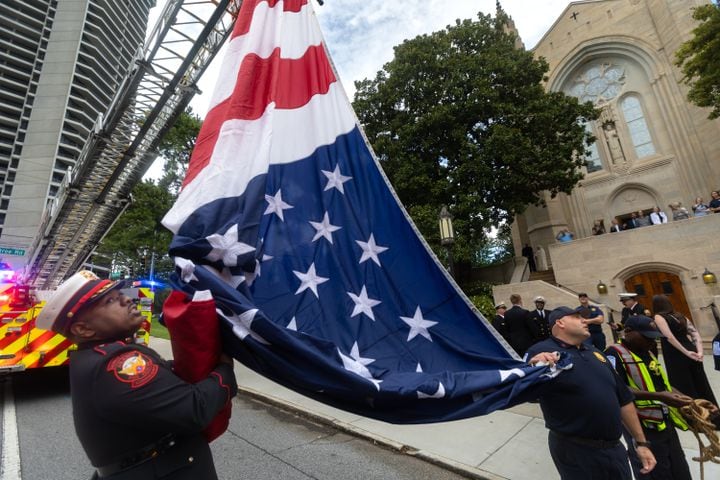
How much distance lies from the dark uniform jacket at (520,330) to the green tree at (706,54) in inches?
516

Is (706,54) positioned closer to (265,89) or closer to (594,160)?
(594,160)

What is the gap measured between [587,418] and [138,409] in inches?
110

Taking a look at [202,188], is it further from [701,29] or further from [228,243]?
[701,29]

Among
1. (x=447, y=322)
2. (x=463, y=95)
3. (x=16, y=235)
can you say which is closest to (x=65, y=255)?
(x=447, y=322)

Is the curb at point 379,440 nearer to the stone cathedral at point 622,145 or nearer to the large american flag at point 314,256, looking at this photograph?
the large american flag at point 314,256

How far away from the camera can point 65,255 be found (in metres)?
12.0

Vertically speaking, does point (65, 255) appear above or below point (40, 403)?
above

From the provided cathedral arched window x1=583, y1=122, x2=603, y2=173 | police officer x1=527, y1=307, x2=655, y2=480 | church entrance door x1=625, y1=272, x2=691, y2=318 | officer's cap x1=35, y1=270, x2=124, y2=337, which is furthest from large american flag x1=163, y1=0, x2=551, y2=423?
cathedral arched window x1=583, y1=122, x2=603, y2=173

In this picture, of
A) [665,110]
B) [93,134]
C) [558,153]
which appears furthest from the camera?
[665,110]

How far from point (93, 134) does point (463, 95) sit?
14533mm

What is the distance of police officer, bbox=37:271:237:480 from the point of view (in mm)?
1327

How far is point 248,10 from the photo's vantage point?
2.71m

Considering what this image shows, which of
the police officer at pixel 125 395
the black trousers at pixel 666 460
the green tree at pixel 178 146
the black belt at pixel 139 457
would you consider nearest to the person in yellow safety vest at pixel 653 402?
the black trousers at pixel 666 460

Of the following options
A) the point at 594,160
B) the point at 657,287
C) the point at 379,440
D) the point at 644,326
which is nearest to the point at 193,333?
the point at 644,326
